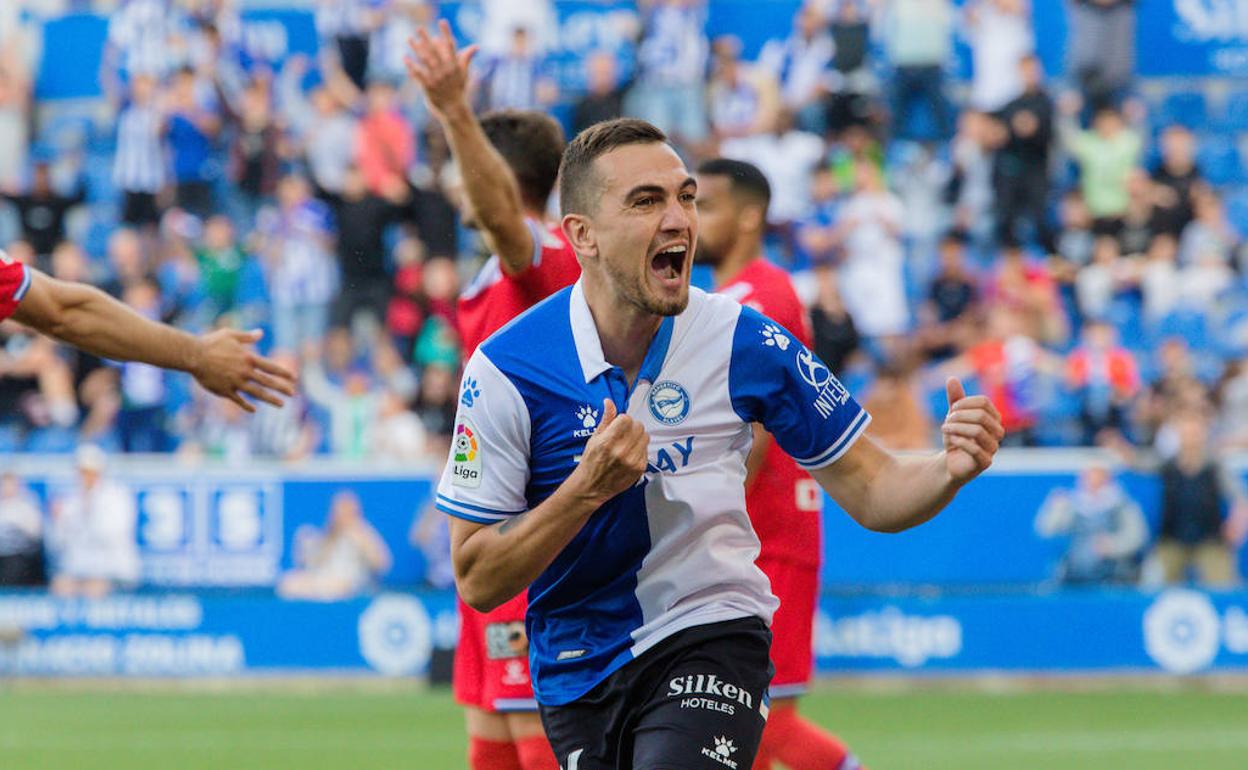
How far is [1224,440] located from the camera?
1644 cm

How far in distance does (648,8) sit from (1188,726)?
35.7 ft

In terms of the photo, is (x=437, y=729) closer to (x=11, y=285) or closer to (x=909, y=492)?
(x=11, y=285)

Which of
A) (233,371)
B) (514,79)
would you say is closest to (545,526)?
(233,371)

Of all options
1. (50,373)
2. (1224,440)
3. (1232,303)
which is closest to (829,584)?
(1224,440)

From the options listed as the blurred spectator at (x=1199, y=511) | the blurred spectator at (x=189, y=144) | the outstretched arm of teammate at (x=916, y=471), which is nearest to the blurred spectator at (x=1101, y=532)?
the blurred spectator at (x=1199, y=511)

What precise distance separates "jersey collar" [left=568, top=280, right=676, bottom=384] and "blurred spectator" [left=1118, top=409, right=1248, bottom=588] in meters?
11.2

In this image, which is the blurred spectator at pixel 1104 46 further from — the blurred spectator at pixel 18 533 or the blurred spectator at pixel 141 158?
the blurred spectator at pixel 18 533

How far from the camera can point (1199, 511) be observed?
1559cm

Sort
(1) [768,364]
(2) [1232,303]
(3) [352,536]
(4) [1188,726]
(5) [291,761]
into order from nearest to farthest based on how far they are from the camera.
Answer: (1) [768,364], (5) [291,761], (4) [1188,726], (3) [352,536], (2) [1232,303]

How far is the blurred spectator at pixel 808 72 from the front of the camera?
20.4 meters

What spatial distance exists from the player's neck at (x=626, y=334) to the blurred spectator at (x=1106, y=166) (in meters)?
14.5

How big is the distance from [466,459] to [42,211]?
17333 millimetres

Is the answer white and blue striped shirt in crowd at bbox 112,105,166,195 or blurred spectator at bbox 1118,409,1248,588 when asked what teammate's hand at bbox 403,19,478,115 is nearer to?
blurred spectator at bbox 1118,409,1248,588

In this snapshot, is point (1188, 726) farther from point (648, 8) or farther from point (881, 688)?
point (648, 8)
